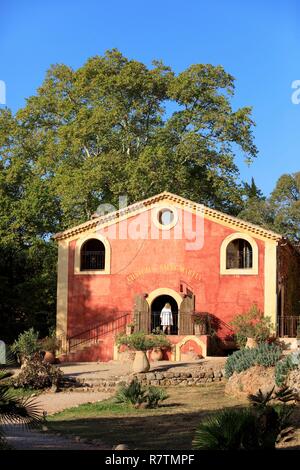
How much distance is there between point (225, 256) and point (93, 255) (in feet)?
19.4

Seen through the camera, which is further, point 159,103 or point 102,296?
point 159,103

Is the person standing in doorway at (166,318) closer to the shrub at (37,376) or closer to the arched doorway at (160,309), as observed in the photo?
the arched doorway at (160,309)

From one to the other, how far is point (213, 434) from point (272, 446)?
961 millimetres

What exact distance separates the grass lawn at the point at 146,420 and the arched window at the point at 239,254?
10.6 meters

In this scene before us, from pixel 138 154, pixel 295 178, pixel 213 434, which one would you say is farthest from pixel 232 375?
pixel 295 178

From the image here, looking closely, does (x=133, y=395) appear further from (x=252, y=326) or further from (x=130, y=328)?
(x=252, y=326)

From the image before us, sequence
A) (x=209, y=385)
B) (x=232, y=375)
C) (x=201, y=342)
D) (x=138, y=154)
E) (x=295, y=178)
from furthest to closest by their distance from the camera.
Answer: (x=295, y=178)
(x=138, y=154)
(x=201, y=342)
(x=209, y=385)
(x=232, y=375)

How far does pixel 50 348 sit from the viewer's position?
31.1 meters

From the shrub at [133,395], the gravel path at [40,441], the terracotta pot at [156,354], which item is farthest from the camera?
the terracotta pot at [156,354]

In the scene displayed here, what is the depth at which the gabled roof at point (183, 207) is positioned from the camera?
32.2 metres

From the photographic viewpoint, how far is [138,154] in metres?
45.9

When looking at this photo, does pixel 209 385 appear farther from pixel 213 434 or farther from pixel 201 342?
pixel 213 434

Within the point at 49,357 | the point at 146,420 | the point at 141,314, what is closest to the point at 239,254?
the point at 141,314

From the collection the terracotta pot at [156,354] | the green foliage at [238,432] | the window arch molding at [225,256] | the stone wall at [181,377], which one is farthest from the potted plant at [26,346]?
the green foliage at [238,432]
